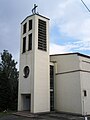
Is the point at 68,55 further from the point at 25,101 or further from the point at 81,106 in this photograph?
the point at 25,101

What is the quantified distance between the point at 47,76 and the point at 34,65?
6.70 feet

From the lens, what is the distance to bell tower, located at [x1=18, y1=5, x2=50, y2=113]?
61.0 ft

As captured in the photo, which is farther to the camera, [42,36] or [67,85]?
[42,36]

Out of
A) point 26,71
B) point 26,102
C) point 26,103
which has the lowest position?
point 26,103

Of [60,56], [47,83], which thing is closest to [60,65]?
[60,56]

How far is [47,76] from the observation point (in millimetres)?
19828

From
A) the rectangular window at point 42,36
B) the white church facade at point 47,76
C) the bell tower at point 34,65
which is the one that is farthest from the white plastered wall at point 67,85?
the rectangular window at point 42,36

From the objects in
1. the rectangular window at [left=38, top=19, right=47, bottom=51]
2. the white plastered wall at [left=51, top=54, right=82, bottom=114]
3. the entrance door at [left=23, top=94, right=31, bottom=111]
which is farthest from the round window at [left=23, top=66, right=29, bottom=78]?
the white plastered wall at [left=51, top=54, right=82, bottom=114]

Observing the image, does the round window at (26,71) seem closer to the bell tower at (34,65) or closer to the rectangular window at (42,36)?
the bell tower at (34,65)

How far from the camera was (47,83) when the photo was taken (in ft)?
64.6

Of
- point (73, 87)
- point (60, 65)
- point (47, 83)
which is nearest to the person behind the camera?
point (73, 87)

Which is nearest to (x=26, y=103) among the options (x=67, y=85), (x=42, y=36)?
(x=67, y=85)

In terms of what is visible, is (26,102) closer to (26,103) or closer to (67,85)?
(26,103)

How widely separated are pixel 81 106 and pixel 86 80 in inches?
103
